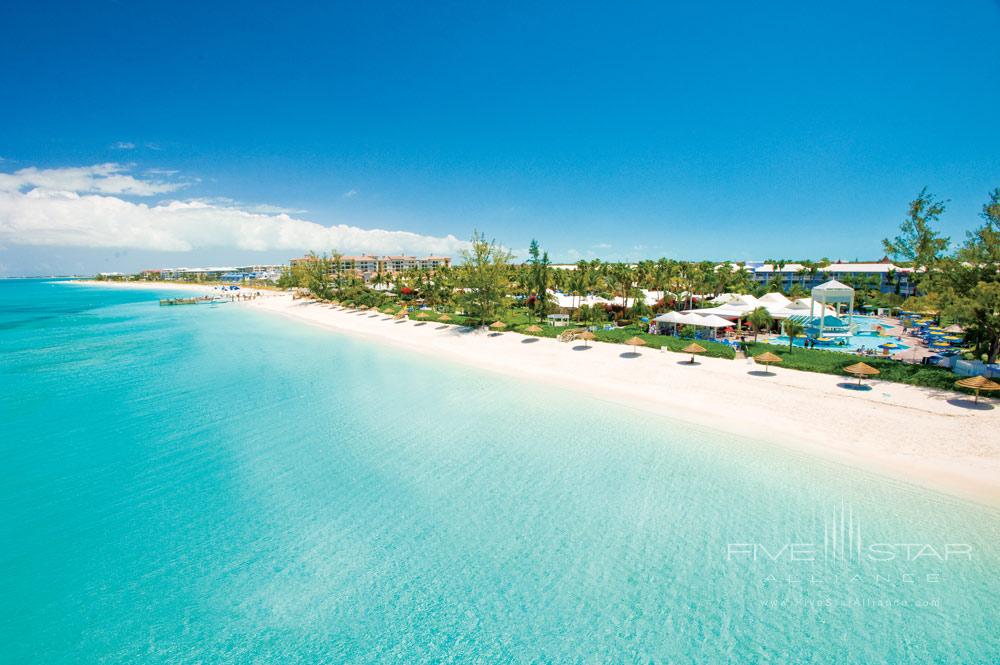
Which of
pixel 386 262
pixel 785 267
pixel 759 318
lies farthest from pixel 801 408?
pixel 386 262

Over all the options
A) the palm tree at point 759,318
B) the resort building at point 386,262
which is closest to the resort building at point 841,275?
the palm tree at point 759,318

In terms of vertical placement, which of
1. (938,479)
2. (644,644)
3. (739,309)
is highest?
(739,309)

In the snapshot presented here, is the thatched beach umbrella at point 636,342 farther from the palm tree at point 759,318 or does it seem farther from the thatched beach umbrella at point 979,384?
the thatched beach umbrella at point 979,384

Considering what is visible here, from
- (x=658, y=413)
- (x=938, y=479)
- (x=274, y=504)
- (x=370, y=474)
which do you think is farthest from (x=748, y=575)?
(x=274, y=504)

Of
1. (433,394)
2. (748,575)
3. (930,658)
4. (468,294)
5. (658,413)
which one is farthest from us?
(468,294)

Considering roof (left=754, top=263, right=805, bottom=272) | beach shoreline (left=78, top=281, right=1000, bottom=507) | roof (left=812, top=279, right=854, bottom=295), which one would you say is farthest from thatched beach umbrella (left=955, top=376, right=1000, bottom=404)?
roof (left=754, top=263, right=805, bottom=272)

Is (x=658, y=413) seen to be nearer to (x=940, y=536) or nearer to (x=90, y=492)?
(x=940, y=536)
